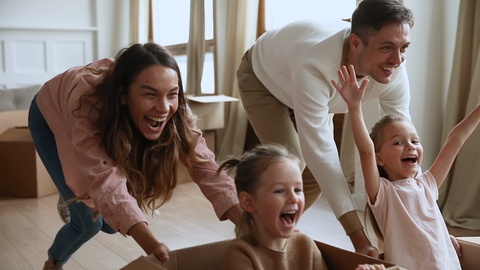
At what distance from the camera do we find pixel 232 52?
17.3ft

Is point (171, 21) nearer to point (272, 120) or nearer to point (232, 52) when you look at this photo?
point (232, 52)

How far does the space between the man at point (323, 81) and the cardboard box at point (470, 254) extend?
0.99 feet

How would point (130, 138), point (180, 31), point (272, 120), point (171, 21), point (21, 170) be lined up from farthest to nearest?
point (171, 21)
point (180, 31)
point (21, 170)
point (272, 120)
point (130, 138)

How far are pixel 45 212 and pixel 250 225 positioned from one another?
2619mm

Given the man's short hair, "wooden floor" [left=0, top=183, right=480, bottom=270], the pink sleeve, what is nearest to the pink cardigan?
the pink sleeve

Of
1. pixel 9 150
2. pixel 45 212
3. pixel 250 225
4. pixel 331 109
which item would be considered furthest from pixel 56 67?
pixel 250 225

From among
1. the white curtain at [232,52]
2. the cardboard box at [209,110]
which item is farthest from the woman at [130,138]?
the white curtain at [232,52]

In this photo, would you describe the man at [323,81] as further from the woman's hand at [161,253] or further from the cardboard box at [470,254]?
the woman's hand at [161,253]

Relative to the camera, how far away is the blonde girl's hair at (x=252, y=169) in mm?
1448

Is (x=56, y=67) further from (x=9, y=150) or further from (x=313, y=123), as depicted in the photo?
(x=313, y=123)

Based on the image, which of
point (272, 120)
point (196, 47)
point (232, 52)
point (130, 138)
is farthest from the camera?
point (196, 47)

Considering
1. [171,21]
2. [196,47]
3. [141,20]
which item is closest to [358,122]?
[196,47]

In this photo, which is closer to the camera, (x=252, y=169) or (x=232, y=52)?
(x=252, y=169)

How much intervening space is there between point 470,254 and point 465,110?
1.78 metres
